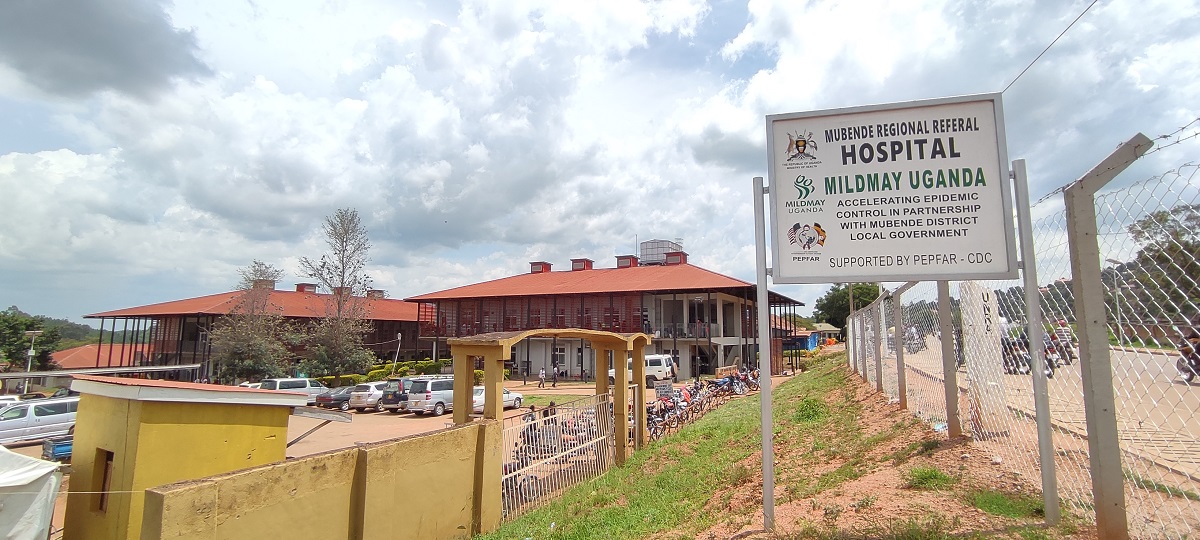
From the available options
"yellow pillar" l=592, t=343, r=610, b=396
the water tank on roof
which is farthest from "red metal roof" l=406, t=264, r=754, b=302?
"yellow pillar" l=592, t=343, r=610, b=396

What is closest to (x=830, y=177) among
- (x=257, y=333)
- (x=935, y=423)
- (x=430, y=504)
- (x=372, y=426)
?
(x=935, y=423)

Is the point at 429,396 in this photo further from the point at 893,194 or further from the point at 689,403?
A: the point at 893,194

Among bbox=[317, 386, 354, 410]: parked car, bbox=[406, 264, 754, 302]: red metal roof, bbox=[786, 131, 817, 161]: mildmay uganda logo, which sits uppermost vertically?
bbox=[406, 264, 754, 302]: red metal roof

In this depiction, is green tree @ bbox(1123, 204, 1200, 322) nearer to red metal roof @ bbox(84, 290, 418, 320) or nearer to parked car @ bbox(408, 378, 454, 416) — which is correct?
parked car @ bbox(408, 378, 454, 416)

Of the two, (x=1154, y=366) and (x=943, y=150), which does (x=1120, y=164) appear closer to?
(x=1154, y=366)

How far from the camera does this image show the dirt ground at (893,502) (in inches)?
142

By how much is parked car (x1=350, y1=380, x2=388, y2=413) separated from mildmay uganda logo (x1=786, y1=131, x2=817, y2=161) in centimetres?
2273

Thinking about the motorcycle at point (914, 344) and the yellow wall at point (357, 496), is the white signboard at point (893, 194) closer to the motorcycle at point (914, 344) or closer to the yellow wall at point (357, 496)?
the motorcycle at point (914, 344)

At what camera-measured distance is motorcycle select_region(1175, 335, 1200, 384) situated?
91.6 inches

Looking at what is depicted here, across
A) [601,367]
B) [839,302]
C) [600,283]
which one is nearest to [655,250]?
[600,283]

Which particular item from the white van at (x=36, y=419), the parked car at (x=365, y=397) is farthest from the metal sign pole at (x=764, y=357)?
the parked car at (x=365, y=397)

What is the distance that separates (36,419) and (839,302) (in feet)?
200

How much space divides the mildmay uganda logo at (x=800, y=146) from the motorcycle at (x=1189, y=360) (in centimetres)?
232

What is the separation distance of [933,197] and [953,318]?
2.45 metres
